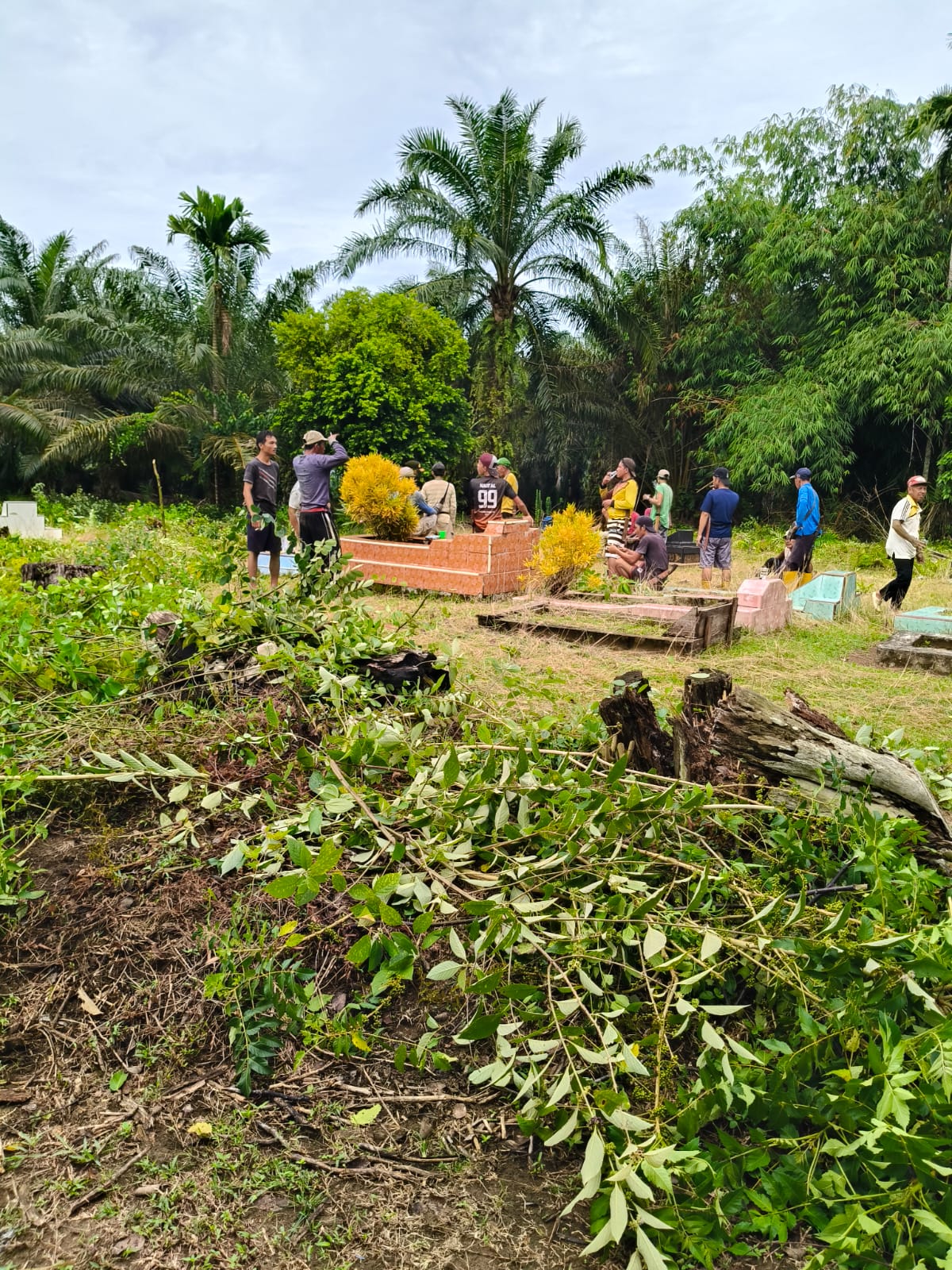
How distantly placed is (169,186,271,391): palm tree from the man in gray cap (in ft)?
45.2

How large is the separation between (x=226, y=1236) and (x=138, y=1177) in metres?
0.25

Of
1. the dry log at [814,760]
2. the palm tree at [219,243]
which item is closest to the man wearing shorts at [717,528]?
the dry log at [814,760]

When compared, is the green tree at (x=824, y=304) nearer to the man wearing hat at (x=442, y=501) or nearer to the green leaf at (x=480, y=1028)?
the man wearing hat at (x=442, y=501)

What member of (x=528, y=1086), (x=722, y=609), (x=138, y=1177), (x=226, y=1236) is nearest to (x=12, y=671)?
(x=138, y=1177)

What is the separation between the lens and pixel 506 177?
18906 mm

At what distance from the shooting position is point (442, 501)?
11.2 meters

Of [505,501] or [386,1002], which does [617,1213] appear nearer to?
[386,1002]

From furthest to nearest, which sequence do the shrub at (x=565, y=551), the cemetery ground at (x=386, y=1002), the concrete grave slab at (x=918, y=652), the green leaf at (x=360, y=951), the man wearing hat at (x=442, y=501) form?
the man wearing hat at (x=442, y=501) < the shrub at (x=565, y=551) < the concrete grave slab at (x=918, y=652) < the green leaf at (x=360, y=951) < the cemetery ground at (x=386, y=1002)

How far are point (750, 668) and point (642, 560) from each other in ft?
13.2

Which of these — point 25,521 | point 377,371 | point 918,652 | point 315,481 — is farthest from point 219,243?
point 918,652

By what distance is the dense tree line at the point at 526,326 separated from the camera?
19094 mm

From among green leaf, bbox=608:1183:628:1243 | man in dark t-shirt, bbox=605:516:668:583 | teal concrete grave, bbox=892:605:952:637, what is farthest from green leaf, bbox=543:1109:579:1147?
man in dark t-shirt, bbox=605:516:668:583

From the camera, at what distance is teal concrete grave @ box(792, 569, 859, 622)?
29.3 feet

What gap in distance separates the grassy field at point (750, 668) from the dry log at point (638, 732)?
0.38m
